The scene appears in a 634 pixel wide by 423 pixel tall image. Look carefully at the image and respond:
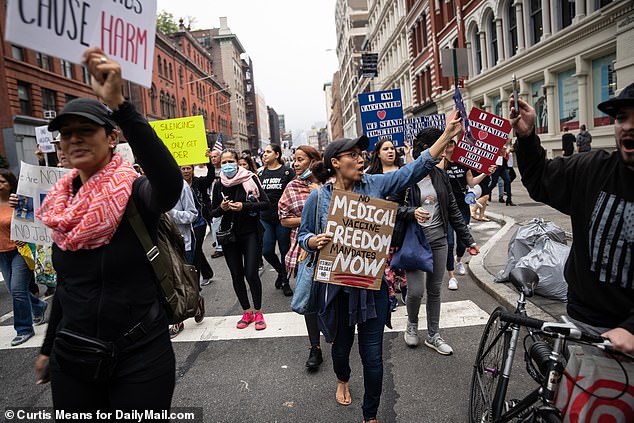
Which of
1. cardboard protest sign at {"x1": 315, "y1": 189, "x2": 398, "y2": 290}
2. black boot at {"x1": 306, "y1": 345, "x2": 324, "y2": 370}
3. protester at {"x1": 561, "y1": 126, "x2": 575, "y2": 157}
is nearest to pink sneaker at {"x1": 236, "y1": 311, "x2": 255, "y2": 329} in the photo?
black boot at {"x1": 306, "y1": 345, "x2": 324, "y2": 370}

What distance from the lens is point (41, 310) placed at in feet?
17.8

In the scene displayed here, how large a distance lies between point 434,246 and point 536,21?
18198mm

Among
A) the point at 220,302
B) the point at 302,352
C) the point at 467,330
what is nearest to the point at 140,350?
the point at 302,352

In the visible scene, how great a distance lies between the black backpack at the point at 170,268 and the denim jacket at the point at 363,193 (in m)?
0.91

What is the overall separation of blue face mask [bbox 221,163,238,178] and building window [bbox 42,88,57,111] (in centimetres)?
2677

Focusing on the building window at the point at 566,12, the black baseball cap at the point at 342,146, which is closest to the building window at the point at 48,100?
the building window at the point at 566,12

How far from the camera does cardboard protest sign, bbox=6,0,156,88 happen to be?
59.1 inches

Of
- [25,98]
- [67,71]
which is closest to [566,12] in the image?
[25,98]

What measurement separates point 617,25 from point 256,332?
14.4 m

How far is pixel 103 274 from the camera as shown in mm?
1827

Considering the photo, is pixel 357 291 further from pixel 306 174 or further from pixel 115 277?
pixel 306 174

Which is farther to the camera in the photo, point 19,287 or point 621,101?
point 19,287

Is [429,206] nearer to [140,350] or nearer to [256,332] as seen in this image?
[256,332]

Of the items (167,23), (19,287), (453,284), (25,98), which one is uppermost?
(167,23)
